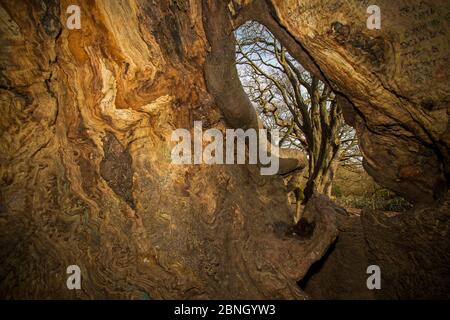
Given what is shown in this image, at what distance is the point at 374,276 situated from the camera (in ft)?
9.55

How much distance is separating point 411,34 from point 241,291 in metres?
2.41

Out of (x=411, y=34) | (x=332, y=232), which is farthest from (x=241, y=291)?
(x=411, y=34)

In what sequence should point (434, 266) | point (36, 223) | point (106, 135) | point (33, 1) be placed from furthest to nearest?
point (434, 266) < point (106, 135) < point (36, 223) < point (33, 1)

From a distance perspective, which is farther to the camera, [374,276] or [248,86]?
[248,86]

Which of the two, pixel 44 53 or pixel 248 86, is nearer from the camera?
pixel 44 53

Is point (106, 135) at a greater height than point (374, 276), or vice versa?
point (106, 135)

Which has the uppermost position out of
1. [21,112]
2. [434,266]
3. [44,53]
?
[44,53]

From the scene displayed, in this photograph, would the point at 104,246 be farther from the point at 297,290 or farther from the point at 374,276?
the point at 374,276

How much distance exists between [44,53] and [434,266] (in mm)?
3655

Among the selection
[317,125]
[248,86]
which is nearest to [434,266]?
[317,125]

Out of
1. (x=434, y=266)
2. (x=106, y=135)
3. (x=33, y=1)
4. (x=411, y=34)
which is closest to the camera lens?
(x=33, y=1)

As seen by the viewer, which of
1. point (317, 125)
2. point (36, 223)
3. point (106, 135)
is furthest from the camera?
point (317, 125)

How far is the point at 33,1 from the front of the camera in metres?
1.78

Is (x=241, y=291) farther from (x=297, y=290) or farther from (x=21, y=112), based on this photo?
(x=21, y=112)
